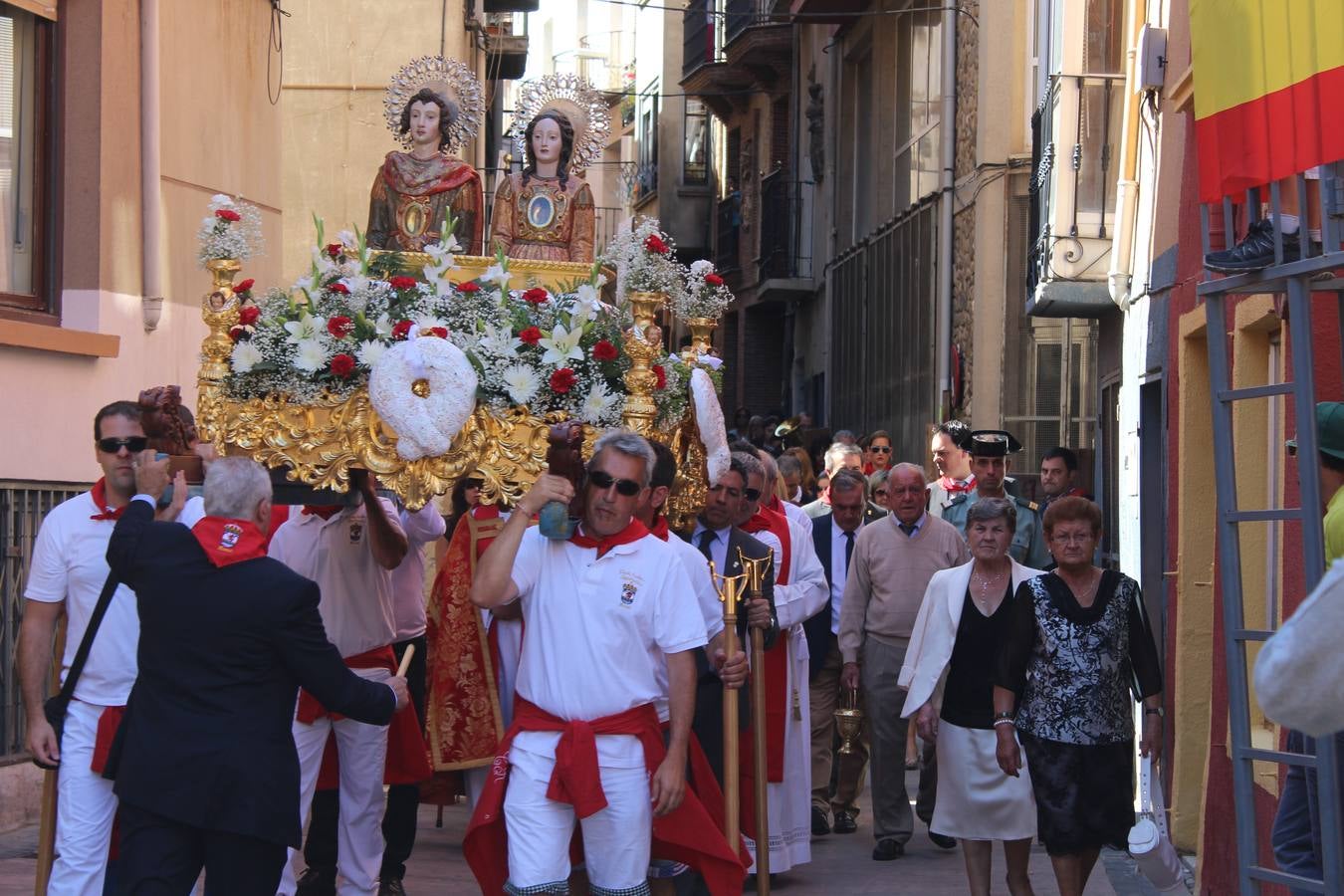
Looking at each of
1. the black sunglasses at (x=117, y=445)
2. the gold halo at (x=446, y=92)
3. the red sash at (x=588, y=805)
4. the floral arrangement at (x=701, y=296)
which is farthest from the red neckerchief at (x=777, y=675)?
the black sunglasses at (x=117, y=445)

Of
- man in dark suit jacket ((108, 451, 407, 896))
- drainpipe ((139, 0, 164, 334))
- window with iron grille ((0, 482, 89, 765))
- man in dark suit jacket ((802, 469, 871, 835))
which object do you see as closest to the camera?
man in dark suit jacket ((108, 451, 407, 896))

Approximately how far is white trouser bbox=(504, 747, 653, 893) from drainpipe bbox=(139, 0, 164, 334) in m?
6.25

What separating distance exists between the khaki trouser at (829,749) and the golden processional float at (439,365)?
10.6 ft

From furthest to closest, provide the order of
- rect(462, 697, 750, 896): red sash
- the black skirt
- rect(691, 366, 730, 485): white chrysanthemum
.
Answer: rect(691, 366, 730, 485): white chrysanthemum → the black skirt → rect(462, 697, 750, 896): red sash

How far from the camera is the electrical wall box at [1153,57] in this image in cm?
1058

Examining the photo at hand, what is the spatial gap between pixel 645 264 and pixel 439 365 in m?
0.96

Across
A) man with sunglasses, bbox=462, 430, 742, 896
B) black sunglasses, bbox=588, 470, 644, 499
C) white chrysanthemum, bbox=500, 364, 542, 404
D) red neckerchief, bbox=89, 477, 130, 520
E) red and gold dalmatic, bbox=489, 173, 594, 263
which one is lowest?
man with sunglasses, bbox=462, 430, 742, 896

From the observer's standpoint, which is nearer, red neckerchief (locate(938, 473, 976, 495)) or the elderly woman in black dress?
the elderly woman in black dress

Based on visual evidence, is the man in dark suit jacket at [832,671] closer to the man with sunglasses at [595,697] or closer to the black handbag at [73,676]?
the man with sunglasses at [595,697]

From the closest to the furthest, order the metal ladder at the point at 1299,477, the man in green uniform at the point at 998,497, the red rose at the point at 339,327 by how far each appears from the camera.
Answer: the metal ladder at the point at 1299,477, the red rose at the point at 339,327, the man in green uniform at the point at 998,497

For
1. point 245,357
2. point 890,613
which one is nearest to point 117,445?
point 245,357

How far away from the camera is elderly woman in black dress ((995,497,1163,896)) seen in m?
7.37

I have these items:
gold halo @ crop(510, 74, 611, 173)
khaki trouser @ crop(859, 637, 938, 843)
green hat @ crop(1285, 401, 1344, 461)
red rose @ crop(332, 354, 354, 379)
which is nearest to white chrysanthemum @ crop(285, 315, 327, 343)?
red rose @ crop(332, 354, 354, 379)

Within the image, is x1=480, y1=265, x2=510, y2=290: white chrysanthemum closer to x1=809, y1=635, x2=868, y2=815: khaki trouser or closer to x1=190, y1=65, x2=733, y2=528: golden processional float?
x1=190, y1=65, x2=733, y2=528: golden processional float
